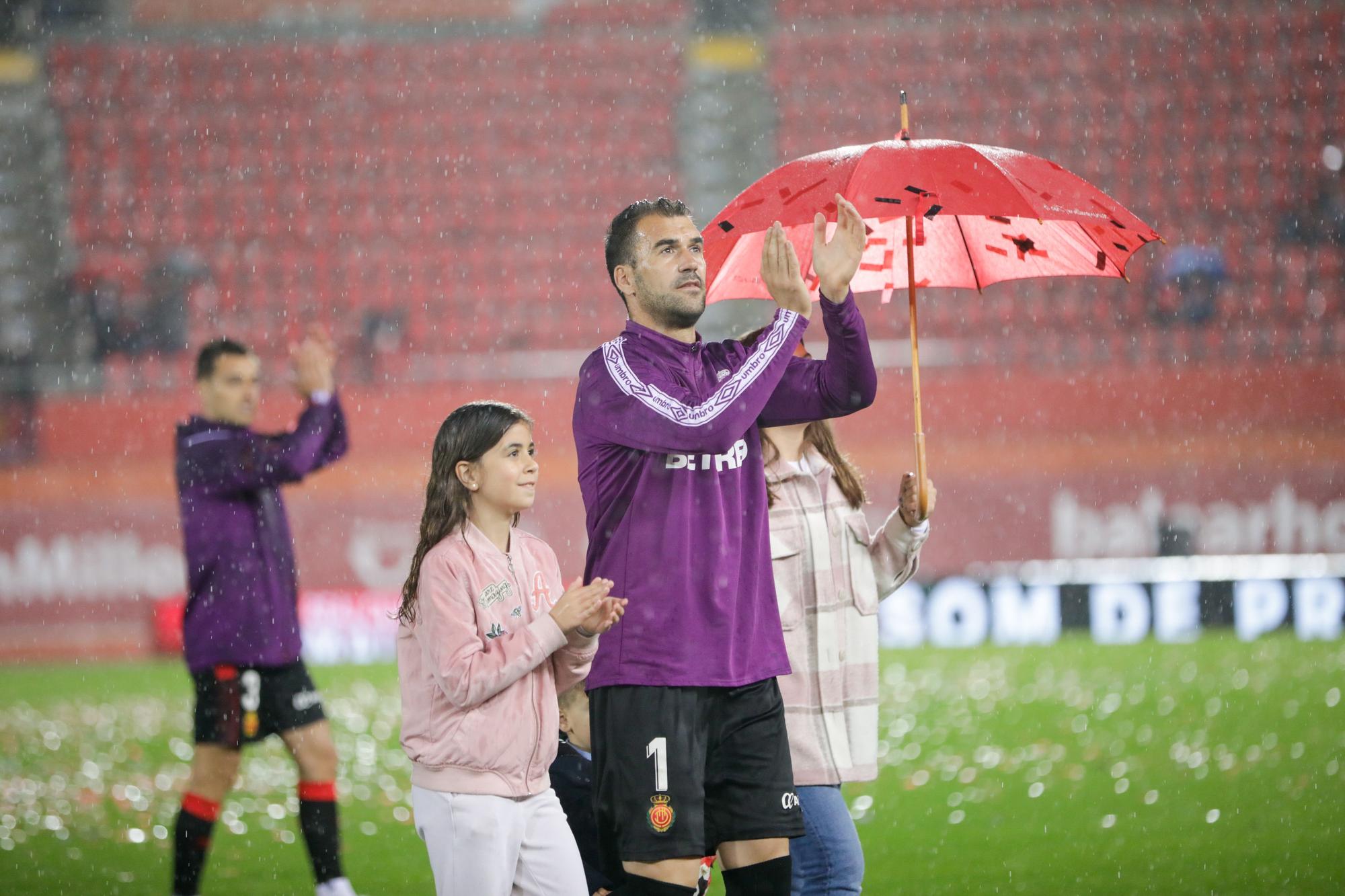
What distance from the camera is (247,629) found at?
460cm

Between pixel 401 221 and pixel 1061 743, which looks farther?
pixel 401 221

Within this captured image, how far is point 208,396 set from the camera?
4906mm

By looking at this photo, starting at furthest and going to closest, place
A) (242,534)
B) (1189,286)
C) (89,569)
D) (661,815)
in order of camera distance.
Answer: (1189,286) < (89,569) < (242,534) < (661,815)

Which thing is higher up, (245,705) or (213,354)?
(213,354)

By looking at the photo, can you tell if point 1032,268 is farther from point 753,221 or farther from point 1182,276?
point 1182,276

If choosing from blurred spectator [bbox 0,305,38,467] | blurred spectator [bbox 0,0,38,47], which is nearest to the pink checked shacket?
blurred spectator [bbox 0,305,38,467]

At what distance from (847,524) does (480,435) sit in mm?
1005

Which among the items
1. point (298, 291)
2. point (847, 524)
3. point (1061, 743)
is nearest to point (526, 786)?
point (847, 524)

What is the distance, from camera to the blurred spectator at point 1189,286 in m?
14.9

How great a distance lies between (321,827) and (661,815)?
1.89m

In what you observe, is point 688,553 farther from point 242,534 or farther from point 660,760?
point 242,534

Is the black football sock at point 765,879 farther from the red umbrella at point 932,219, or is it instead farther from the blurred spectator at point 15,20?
the blurred spectator at point 15,20

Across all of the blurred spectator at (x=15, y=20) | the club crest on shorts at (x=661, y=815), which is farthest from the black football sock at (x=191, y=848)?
the blurred spectator at (x=15, y=20)

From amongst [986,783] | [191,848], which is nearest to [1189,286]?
[986,783]
